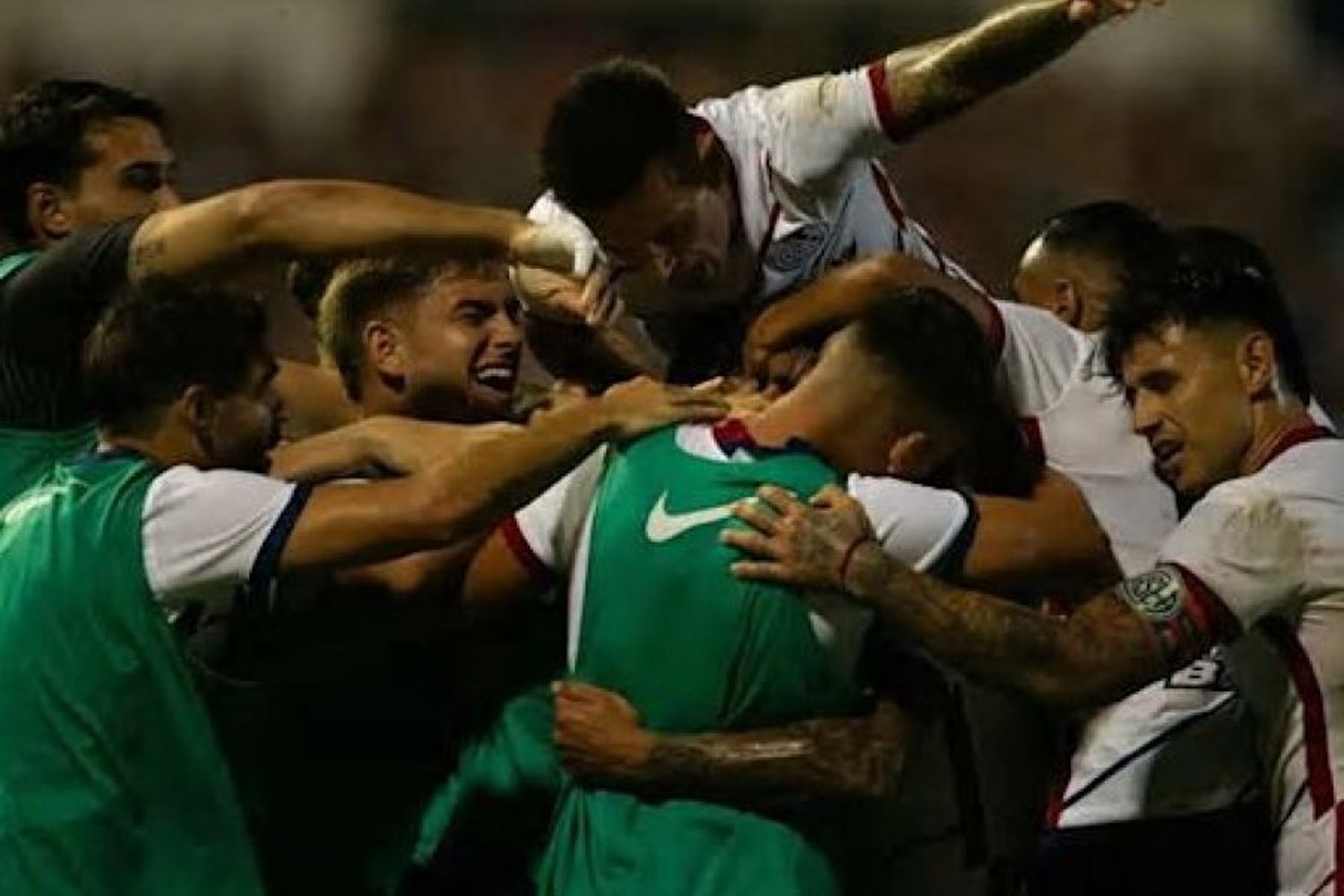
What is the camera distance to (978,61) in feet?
12.1

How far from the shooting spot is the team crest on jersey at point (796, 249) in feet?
12.7

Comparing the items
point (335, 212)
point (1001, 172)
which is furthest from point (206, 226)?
point (1001, 172)

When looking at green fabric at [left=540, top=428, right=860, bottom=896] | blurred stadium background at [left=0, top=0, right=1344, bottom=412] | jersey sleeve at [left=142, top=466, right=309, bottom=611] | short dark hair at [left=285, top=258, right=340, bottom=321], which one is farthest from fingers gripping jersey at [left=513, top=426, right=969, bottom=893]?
blurred stadium background at [left=0, top=0, right=1344, bottom=412]

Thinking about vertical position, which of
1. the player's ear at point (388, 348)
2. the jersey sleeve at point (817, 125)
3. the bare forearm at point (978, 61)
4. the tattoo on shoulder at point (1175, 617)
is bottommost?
the tattoo on shoulder at point (1175, 617)

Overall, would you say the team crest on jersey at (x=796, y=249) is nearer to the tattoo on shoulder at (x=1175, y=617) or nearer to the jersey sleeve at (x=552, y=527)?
the jersey sleeve at (x=552, y=527)

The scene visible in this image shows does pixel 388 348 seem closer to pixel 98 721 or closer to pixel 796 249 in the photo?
pixel 796 249

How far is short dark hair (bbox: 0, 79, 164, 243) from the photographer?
4496mm

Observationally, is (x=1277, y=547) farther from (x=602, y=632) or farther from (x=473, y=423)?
(x=473, y=423)

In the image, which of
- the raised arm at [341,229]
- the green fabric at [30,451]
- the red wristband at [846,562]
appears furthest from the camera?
the green fabric at [30,451]

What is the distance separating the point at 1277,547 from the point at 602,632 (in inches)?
29.7

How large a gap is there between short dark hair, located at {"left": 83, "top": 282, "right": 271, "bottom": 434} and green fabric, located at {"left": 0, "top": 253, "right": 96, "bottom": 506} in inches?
17.1

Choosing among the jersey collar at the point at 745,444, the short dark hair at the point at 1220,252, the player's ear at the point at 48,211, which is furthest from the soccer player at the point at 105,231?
the short dark hair at the point at 1220,252

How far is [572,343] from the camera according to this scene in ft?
13.5

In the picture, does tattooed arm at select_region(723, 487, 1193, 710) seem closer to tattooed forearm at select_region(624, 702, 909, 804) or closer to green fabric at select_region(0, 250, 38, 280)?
tattooed forearm at select_region(624, 702, 909, 804)
